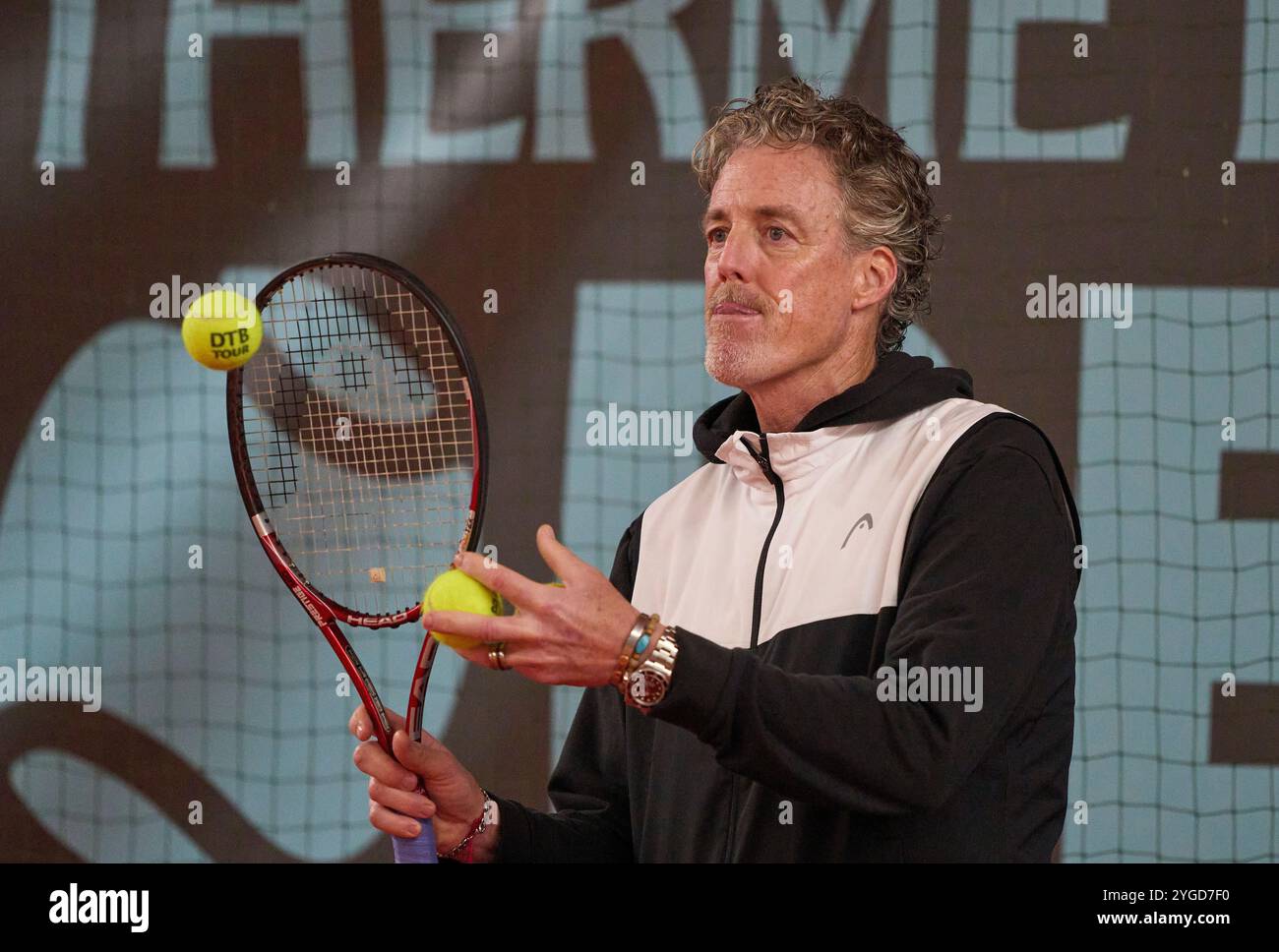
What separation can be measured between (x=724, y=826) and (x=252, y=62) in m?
2.72

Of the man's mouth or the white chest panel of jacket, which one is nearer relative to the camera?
the white chest panel of jacket

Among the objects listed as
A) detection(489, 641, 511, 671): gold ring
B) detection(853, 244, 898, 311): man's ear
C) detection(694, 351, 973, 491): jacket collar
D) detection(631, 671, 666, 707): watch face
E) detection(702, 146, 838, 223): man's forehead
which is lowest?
detection(631, 671, 666, 707): watch face

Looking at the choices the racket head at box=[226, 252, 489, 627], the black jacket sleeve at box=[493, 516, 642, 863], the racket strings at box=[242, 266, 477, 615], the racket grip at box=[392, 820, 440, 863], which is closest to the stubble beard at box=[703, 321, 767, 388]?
the black jacket sleeve at box=[493, 516, 642, 863]

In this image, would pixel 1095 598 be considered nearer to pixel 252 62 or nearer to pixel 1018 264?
pixel 1018 264

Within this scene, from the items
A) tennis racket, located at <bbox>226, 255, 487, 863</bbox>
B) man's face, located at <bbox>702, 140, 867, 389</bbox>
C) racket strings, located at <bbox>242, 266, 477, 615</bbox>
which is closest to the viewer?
man's face, located at <bbox>702, 140, 867, 389</bbox>

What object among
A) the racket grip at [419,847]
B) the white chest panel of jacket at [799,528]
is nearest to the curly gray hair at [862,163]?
the white chest panel of jacket at [799,528]

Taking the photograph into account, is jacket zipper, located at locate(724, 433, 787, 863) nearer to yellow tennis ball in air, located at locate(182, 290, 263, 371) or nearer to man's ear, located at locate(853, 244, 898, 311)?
man's ear, located at locate(853, 244, 898, 311)

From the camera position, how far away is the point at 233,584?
3.81m

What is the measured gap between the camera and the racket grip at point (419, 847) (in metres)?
1.89

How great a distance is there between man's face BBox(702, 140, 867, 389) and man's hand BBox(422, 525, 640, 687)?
609 millimetres

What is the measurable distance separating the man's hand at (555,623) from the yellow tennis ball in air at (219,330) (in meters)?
0.58

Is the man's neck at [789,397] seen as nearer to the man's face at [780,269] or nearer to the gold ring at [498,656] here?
the man's face at [780,269]

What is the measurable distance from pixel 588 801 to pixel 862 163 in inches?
38.4

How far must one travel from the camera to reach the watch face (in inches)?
61.6
